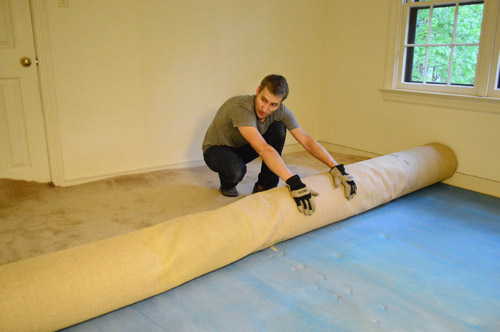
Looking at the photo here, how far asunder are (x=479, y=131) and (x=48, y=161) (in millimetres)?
3293

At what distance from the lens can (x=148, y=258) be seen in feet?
5.89

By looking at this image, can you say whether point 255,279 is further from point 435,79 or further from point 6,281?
point 435,79

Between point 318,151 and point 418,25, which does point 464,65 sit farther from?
point 318,151

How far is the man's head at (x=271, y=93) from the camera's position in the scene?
2477 mm

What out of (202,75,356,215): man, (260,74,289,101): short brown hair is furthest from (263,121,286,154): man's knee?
(260,74,289,101): short brown hair

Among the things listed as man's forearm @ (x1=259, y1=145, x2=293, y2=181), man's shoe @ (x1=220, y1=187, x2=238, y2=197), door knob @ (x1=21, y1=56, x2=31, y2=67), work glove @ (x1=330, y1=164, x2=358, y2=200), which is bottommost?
man's shoe @ (x1=220, y1=187, x2=238, y2=197)

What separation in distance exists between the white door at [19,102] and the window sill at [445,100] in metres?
2.93

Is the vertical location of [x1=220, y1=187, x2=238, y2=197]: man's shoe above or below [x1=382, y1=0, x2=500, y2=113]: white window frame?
below

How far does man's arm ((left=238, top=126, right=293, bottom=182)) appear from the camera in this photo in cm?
241

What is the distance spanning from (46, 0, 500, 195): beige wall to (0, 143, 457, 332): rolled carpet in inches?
58.0

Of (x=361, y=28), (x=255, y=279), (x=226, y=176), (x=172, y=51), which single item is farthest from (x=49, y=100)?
(x=361, y=28)

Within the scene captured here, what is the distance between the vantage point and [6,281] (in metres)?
1.54

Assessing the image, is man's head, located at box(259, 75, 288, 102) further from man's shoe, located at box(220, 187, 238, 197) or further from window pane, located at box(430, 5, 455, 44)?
window pane, located at box(430, 5, 455, 44)

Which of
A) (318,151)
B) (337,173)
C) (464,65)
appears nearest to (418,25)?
(464,65)
